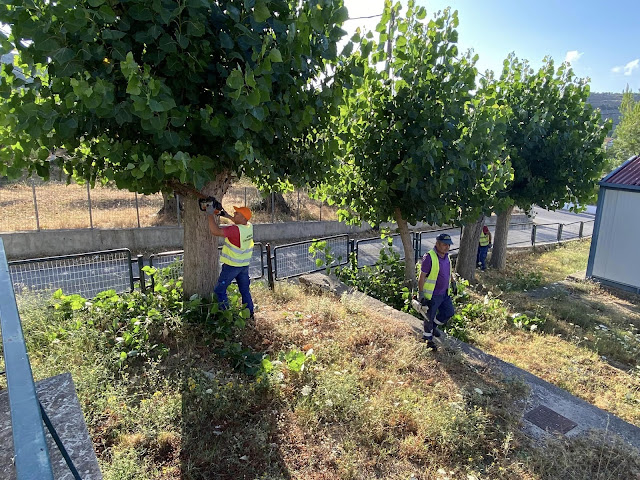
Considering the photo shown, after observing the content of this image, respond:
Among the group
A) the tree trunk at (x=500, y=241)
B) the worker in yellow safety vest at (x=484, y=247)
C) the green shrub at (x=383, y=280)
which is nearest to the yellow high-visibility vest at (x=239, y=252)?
the green shrub at (x=383, y=280)

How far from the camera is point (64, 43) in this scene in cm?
299

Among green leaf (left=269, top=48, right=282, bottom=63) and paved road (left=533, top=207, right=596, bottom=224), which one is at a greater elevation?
green leaf (left=269, top=48, right=282, bottom=63)

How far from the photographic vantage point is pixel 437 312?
5840 mm

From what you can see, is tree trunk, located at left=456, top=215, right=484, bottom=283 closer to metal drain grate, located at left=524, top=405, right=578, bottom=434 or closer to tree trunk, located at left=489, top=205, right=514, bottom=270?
tree trunk, located at left=489, top=205, right=514, bottom=270

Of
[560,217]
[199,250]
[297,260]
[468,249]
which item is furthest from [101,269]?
[560,217]

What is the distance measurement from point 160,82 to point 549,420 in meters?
4.49

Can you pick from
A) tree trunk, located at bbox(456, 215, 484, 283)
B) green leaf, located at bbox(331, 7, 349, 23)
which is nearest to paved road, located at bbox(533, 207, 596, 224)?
tree trunk, located at bbox(456, 215, 484, 283)

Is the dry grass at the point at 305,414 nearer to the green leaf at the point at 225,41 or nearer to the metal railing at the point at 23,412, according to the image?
the metal railing at the point at 23,412

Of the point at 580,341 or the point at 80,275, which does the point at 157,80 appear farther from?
the point at 580,341

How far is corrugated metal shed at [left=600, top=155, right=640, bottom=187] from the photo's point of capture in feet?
34.4

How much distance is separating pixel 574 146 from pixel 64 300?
10581 mm

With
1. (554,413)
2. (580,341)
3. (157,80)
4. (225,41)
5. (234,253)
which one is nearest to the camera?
(157,80)

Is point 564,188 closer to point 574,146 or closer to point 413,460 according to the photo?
point 574,146

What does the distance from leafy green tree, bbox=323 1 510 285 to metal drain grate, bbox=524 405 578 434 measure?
10.9 ft
